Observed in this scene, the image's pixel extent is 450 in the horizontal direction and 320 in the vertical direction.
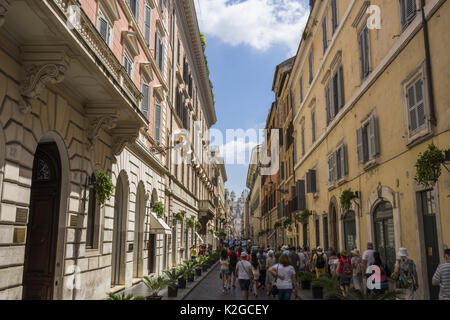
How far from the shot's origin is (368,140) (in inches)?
612

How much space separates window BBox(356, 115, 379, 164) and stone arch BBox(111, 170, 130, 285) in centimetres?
889

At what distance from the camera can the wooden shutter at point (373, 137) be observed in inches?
570

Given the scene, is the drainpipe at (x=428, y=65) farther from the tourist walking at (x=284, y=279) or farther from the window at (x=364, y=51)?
the tourist walking at (x=284, y=279)

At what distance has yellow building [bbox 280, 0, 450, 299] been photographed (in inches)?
408

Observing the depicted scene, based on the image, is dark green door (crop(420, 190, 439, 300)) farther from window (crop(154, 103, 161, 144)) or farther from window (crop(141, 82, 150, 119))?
window (crop(154, 103, 161, 144))

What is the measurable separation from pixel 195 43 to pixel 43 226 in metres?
26.8

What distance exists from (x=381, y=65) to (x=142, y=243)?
39.7ft

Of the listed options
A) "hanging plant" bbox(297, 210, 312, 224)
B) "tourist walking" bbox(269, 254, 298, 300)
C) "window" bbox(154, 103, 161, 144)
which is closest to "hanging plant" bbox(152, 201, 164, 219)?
"window" bbox(154, 103, 161, 144)

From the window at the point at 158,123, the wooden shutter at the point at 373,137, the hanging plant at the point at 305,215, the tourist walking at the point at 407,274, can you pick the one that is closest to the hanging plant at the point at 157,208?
the window at the point at 158,123

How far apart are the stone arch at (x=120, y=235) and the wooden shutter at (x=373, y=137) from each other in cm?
903

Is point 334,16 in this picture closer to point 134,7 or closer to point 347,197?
point 347,197

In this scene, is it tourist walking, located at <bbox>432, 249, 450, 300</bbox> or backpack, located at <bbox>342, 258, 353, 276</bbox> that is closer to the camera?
tourist walking, located at <bbox>432, 249, 450, 300</bbox>
